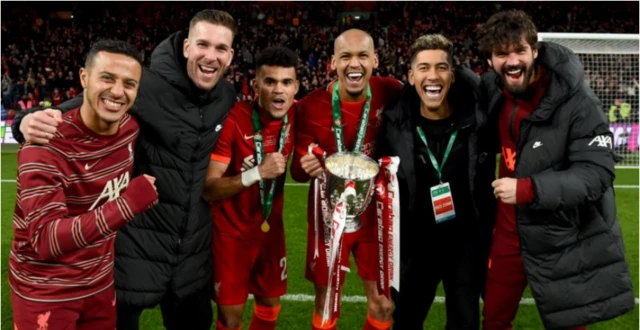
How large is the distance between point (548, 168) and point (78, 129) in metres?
2.07

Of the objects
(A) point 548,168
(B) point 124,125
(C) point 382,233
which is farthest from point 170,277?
(A) point 548,168

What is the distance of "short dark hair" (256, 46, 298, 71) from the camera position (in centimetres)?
286

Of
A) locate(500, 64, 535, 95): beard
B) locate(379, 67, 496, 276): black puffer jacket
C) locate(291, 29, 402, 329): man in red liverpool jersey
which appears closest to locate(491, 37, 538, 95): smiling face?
locate(500, 64, 535, 95): beard

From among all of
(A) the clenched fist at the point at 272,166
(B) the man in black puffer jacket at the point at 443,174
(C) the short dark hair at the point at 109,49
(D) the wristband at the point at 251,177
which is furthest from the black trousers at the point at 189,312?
(C) the short dark hair at the point at 109,49

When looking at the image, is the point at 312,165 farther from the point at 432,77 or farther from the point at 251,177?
the point at 432,77

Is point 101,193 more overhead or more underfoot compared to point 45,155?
more underfoot

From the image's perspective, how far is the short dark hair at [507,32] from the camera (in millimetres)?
2543

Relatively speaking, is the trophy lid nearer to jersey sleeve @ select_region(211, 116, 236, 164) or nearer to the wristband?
the wristband

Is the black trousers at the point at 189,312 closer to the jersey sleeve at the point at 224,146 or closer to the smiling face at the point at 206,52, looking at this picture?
the jersey sleeve at the point at 224,146

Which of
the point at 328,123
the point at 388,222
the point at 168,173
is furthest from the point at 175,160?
the point at 388,222

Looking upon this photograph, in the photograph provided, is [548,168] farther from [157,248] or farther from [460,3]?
[460,3]

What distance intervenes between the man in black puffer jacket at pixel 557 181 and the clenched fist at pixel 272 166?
102 centimetres

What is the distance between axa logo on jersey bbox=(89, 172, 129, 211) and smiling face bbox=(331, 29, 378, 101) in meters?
1.29

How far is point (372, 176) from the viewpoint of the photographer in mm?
2541
